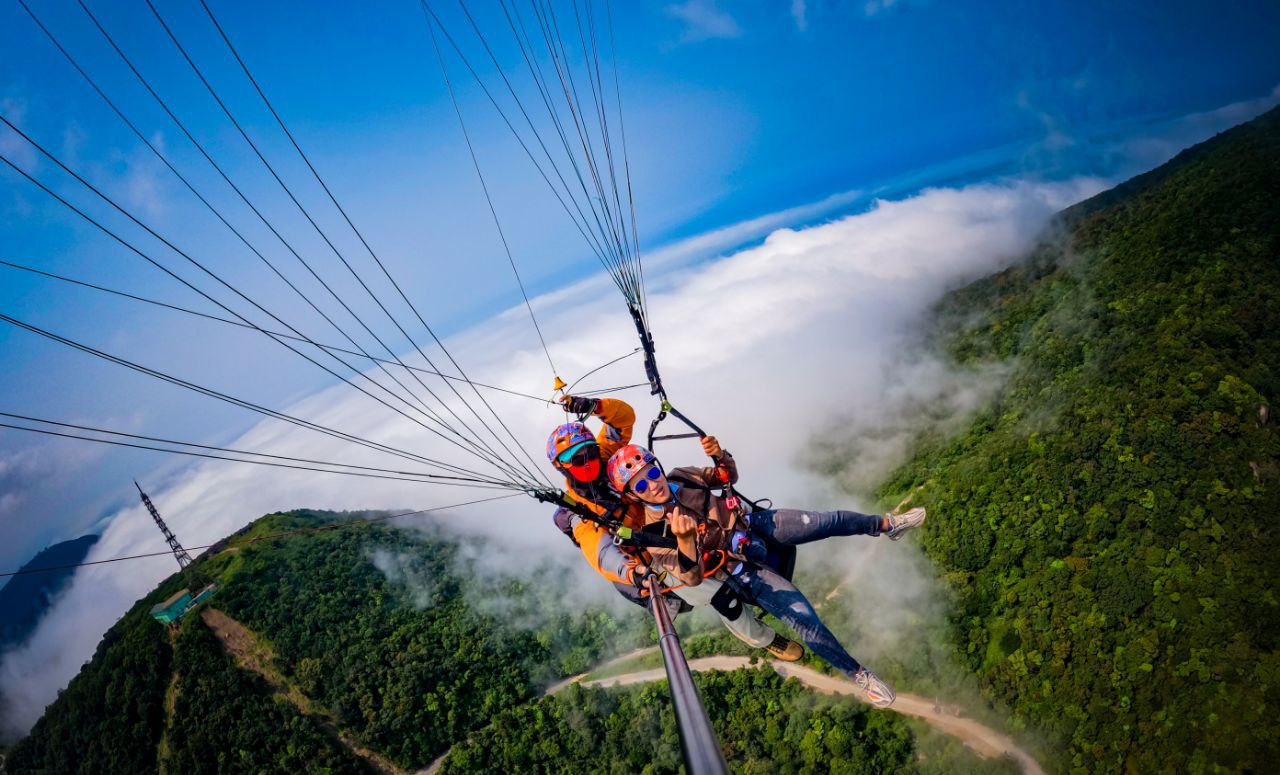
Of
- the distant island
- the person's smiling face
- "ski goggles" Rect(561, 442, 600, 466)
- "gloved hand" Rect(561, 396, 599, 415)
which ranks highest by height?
the distant island

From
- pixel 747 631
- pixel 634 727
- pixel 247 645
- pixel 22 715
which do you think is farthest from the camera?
pixel 22 715

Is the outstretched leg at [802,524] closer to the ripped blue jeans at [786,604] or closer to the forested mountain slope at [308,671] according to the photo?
the ripped blue jeans at [786,604]

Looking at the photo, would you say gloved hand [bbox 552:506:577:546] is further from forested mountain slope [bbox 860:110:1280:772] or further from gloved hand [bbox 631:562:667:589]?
forested mountain slope [bbox 860:110:1280:772]

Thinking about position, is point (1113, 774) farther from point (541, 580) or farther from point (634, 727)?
point (541, 580)

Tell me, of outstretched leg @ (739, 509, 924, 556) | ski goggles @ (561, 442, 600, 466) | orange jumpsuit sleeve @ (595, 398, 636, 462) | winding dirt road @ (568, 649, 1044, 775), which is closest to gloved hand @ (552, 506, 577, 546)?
orange jumpsuit sleeve @ (595, 398, 636, 462)

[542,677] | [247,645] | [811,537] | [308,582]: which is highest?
[308,582]

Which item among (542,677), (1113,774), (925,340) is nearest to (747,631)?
(1113,774)

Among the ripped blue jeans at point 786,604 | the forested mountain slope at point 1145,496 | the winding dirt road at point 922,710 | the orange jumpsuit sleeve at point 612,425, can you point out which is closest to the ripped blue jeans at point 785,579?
the ripped blue jeans at point 786,604
